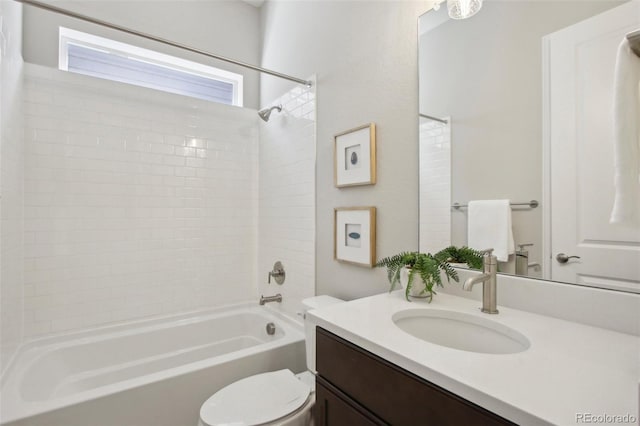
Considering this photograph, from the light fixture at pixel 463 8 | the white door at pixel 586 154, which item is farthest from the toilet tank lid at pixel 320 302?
the light fixture at pixel 463 8

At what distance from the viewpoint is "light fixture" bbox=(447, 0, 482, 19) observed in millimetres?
1158

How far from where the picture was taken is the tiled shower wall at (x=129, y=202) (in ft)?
6.24

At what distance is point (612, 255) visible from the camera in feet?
2.70

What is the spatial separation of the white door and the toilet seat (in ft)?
3.60

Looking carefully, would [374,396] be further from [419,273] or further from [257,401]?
[257,401]

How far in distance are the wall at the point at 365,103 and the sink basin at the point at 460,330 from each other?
0.40m

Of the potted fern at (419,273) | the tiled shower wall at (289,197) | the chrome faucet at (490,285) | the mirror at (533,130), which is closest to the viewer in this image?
the mirror at (533,130)

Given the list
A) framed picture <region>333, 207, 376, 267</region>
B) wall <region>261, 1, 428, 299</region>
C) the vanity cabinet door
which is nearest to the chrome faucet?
wall <region>261, 1, 428, 299</region>

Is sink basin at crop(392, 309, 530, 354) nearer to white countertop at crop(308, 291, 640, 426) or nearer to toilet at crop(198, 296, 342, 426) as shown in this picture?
white countertop at crop(308, 291, 640, 426)

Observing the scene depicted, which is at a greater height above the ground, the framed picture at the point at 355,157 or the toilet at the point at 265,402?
the framed picture at the point at 355,157

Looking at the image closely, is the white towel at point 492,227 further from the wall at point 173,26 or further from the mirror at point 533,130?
the wall at point 173,26

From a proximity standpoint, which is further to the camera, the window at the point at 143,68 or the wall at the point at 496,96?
the window at the point at 143,68

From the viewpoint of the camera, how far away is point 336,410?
92cm

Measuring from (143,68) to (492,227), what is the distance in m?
2.67
